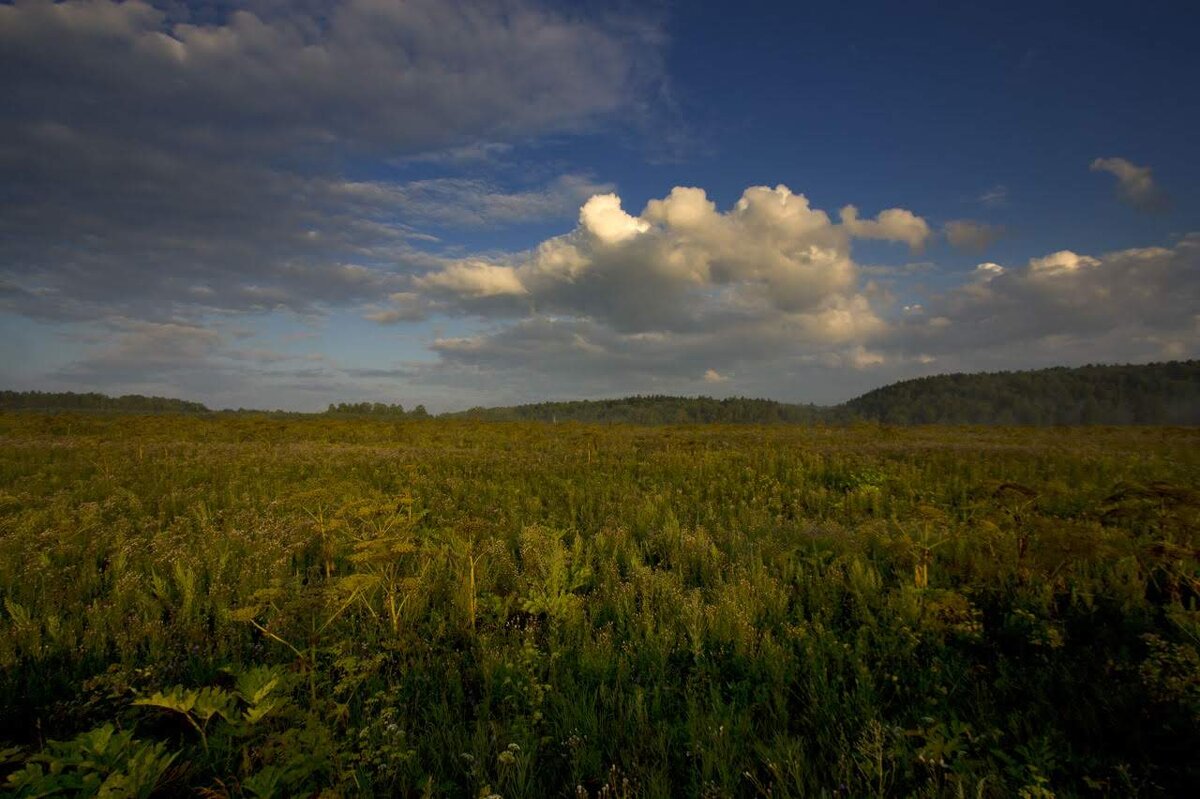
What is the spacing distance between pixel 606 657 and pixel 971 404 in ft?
328

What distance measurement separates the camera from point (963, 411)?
79.0 metres

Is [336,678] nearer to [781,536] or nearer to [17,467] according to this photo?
[781,536]

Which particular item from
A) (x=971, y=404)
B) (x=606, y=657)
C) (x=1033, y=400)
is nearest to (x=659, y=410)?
(x=971, y=404)

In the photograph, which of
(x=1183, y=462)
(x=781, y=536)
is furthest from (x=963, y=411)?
(x=781, y=536)

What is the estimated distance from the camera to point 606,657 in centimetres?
380

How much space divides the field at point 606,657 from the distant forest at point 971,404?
1760 inches

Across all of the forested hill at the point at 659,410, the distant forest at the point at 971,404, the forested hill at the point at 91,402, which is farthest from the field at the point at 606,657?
the forested hill at the point at 91,402

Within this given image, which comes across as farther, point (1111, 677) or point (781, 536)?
point (781, 536)

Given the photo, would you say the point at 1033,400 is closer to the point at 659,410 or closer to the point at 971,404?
the point at 971,404

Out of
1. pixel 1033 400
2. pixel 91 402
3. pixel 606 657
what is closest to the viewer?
pixel 606 657

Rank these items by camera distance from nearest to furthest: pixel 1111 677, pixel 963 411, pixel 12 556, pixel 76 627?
pixel 1111 677 < pixel 76 627 < pixel 12 556 < pixel 963 411

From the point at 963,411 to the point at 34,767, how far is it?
3819 inches

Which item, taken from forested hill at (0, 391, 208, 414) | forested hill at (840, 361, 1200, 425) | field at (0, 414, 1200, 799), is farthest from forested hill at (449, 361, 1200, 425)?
forested hill at (0, 391, 208, 414)

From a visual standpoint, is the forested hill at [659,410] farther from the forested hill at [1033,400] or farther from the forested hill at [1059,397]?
the forested hill at [1059,397]
